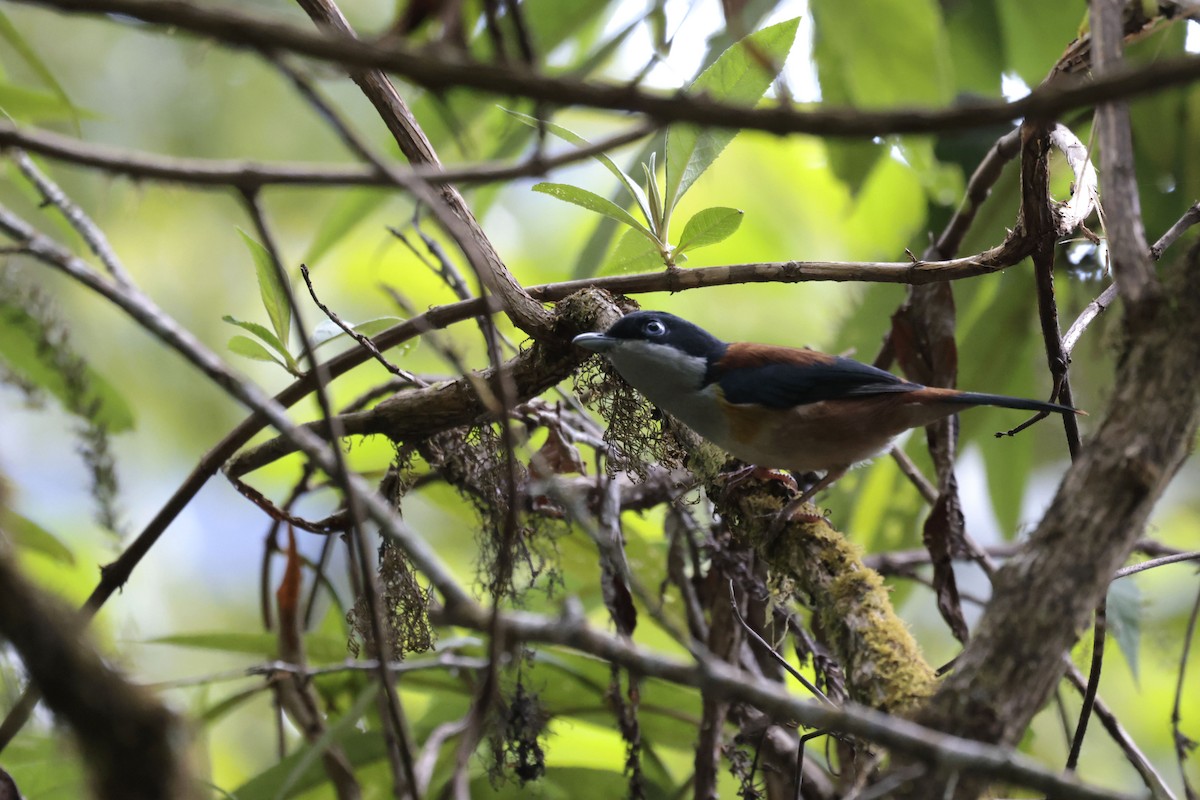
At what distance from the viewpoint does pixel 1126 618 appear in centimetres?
274

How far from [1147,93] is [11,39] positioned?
8.27ft

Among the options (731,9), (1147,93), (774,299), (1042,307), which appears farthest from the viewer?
(774,299)

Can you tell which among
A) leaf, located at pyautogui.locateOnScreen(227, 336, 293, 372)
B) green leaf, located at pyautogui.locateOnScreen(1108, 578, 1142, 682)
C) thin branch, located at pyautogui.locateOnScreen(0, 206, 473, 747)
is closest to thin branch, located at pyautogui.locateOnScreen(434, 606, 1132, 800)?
thin branch, located at pyautogui.locateOnScreen(0, 206, 473, 747)

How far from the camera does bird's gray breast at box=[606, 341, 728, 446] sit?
2307mm

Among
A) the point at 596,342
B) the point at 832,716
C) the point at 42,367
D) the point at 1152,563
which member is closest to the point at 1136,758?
the point at 1152,563

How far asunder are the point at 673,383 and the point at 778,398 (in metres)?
0.33

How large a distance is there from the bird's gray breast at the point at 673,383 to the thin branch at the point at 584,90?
134 centimetres

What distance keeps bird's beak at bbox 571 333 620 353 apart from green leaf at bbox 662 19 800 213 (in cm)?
35

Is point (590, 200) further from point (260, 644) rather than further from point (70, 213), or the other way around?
point (260, 644)

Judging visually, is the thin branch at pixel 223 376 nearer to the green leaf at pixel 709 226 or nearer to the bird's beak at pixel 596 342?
the bird's beak at pixel 596 342

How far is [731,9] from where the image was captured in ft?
3.73

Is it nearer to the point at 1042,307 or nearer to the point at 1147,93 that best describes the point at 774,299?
the point at 1042,307

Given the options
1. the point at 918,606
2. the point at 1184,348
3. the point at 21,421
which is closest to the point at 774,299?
the point at 918,606

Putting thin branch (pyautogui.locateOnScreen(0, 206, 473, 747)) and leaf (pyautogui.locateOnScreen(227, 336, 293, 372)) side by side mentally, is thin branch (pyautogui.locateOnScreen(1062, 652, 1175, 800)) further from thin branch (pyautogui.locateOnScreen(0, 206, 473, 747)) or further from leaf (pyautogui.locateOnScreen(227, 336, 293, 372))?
leaf (pyautogui.locateOnScreen(227, 336, 293, 372))
